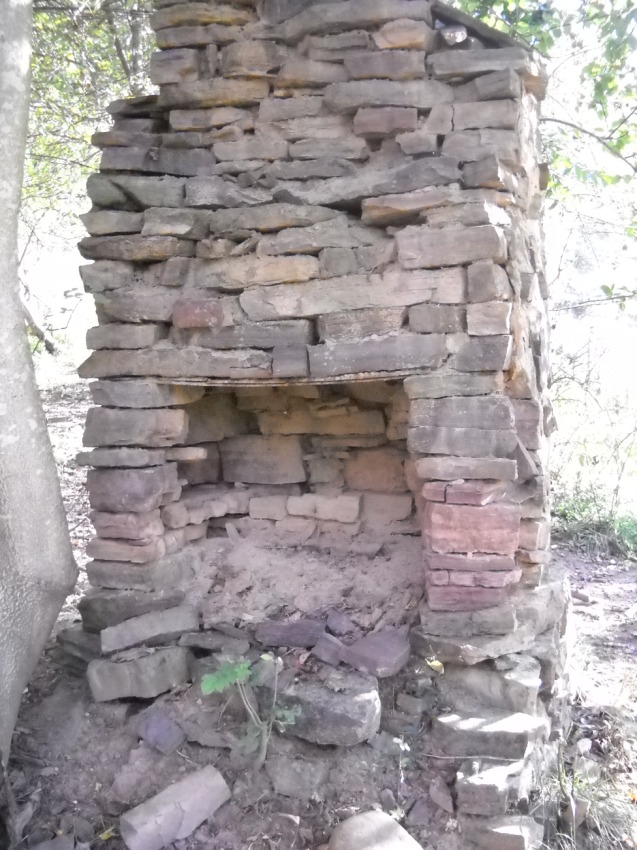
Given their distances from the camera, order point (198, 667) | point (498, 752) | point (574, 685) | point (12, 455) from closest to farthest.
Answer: point (12, 455) → point (498, 752) → point (198, 667) → point (574, 685)

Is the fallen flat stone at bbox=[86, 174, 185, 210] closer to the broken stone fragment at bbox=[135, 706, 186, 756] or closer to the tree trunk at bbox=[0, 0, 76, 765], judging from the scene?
the tree trunk at bbox=[0, 0, 76, 765]

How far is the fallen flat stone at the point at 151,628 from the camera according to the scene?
345cm

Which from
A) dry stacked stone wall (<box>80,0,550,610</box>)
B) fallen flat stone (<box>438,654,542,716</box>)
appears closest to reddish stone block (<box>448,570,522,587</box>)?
dry stacked stone wall (<box>80,0,550,610</box>)

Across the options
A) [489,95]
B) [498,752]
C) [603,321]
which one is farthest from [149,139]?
[603,321]

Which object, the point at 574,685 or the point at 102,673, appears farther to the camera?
the point at 574,685

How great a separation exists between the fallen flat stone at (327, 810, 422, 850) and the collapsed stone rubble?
0.35 meters

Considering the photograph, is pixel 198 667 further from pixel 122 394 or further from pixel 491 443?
pixel 491 443

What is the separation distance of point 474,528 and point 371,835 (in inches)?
53.5

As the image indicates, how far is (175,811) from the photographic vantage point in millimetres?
2805

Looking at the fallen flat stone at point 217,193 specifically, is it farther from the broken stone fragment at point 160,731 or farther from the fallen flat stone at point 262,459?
the broken stone fragment at point 160,731

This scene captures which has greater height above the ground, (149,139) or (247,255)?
(149,139)

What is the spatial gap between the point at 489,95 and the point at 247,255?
138 centimetres

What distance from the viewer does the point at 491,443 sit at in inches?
126

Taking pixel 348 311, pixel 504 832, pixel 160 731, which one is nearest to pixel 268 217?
Answer: pixel 348 311
